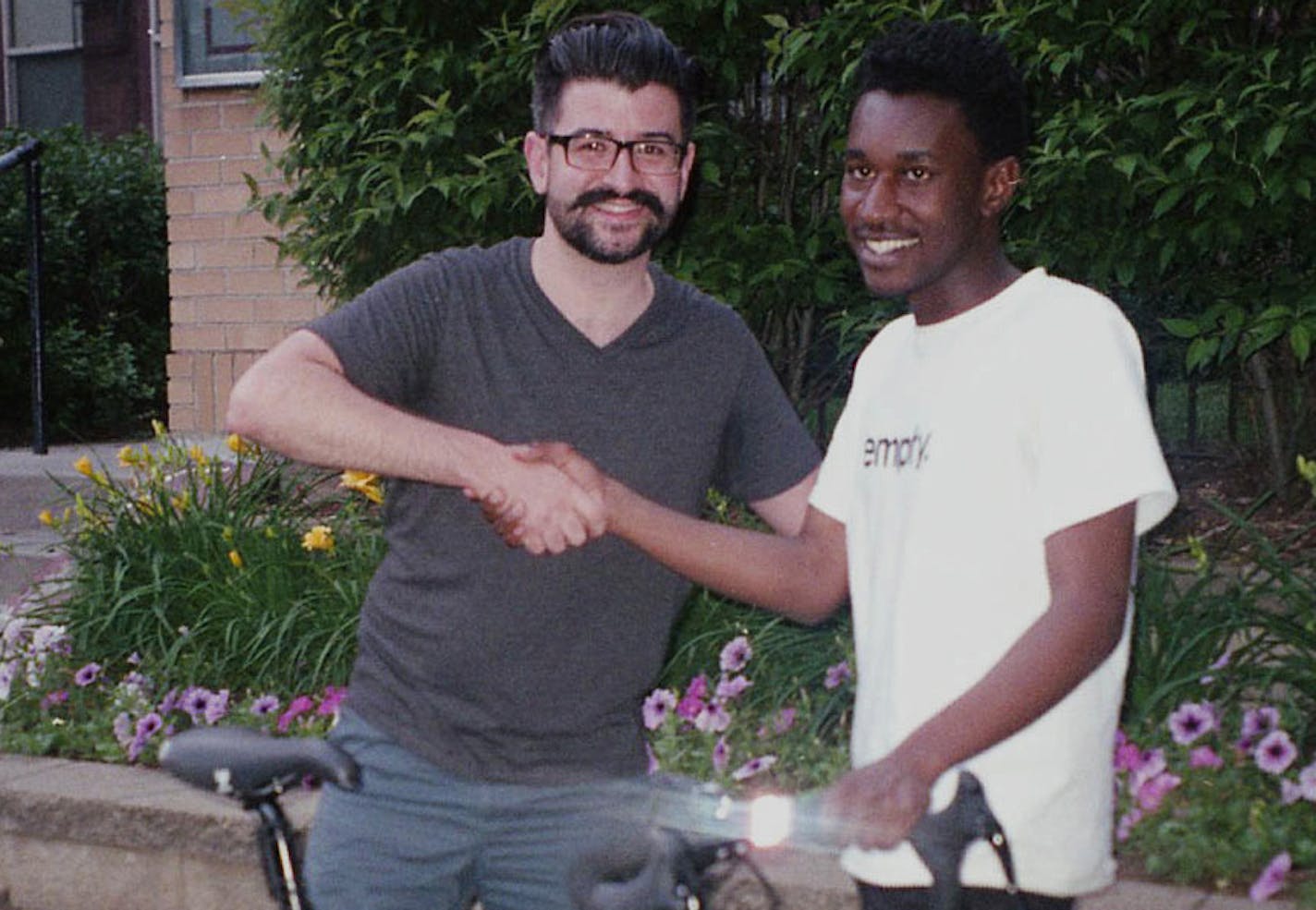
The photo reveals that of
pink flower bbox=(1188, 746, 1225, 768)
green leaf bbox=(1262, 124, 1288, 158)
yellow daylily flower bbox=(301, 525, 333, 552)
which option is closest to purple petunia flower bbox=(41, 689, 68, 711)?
yellow daylily flower bbox=(301, 525, 333, 552)

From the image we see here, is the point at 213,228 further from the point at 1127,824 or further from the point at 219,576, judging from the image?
the point at 1127,824

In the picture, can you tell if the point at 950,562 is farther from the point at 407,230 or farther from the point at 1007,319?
the point at 407,230

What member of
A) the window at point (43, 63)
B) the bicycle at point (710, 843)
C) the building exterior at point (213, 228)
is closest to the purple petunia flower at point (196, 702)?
the bicycle at point (710, 843)

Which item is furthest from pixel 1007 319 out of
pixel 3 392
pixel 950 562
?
pixel 3 392

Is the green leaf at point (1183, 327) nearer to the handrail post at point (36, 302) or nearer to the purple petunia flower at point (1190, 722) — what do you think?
the purple petunia flower at point (1190, 722)

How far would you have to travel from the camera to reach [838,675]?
526 cm

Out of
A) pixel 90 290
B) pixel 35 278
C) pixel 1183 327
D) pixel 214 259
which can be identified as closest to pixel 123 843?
pixel 1183 327

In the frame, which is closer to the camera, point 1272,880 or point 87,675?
point 1272,880

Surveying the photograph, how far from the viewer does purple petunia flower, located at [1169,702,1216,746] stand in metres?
4.70

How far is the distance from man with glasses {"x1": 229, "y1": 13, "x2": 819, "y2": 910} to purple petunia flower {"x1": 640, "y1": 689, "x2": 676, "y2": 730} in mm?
2340

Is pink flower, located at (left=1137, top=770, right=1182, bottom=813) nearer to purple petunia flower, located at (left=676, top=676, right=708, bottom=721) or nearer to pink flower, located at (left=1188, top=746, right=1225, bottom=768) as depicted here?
pink flower, located at (left=1188, top=746, right=1225, bottom=768)

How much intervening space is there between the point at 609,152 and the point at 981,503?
977mm

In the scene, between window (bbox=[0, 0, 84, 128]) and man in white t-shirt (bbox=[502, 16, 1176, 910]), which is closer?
man in white t-shirt (bbox=[502, 16, 1176, 910])

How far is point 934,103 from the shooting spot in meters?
2.38
